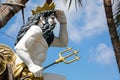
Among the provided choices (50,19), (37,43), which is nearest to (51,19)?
(50,19)

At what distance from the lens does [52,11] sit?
5.17 m

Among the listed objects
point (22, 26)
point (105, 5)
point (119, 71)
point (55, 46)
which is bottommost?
point (119, 71)

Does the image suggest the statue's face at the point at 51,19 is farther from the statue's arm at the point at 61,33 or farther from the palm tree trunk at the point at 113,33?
the palm tree trunk at the point at 113,33

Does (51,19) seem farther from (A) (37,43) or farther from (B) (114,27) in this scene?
(B) (114,27)

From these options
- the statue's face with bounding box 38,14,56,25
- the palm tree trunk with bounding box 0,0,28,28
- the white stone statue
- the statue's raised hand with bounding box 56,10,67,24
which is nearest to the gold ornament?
the white stone statue

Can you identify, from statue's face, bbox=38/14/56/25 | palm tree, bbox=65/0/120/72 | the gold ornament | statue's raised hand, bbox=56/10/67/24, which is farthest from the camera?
palm tree, bbox=65/0/120/72

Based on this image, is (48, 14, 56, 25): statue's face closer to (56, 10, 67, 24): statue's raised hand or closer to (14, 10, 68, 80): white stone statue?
(14, 10, 68, 80): white stone statue

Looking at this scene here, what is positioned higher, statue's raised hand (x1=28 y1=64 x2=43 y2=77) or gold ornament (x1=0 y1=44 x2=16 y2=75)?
gold ornament (x1=0 y1=44 x2=16 y2=75)

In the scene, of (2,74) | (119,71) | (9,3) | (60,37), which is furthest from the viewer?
(119,71)

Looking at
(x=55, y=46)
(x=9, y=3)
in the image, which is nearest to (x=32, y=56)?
(x=55, y=46)

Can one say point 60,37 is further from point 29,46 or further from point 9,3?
point 9,3

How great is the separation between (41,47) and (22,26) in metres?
0.34

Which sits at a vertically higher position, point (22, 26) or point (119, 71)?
point (22, 26)

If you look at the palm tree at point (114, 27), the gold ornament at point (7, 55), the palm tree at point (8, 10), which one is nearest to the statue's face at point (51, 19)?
the gold ornament at point (7, 55)
